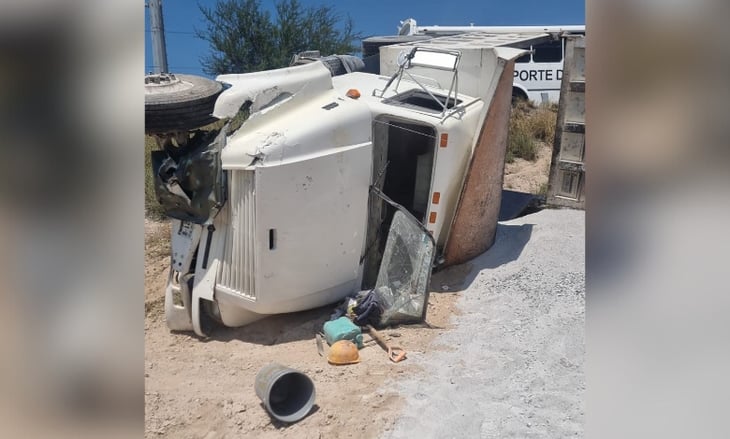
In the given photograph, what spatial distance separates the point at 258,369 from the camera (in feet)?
15.3

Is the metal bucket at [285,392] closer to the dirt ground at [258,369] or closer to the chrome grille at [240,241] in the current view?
the dirt ground at [258,369]

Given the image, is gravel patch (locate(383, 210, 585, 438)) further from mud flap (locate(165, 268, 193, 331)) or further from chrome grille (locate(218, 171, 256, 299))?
mud flap (locate(165, 268, 193, 331))

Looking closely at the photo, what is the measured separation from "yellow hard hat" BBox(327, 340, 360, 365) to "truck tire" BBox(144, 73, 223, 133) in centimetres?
194

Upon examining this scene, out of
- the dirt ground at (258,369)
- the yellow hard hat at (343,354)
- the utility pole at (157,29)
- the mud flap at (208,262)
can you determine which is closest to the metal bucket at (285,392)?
the dirt ground at (258,369)

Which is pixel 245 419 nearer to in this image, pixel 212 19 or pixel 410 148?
pixel 410 148

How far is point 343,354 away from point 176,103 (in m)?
2.14

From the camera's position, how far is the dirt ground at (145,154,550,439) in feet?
12.7

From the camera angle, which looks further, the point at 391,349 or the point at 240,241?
the point at 240,241

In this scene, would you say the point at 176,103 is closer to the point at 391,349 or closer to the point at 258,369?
the point at 258,369

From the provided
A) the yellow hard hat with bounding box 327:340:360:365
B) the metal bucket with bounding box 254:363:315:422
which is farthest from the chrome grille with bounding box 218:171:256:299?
the metal bucket with bounding box 254:363:315:422

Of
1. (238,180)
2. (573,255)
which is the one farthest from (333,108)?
(573,255)

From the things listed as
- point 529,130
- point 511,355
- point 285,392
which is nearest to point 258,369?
point 285,392

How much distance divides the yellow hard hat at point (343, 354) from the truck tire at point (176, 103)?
194 cm

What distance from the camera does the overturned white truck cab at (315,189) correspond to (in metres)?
4.81
